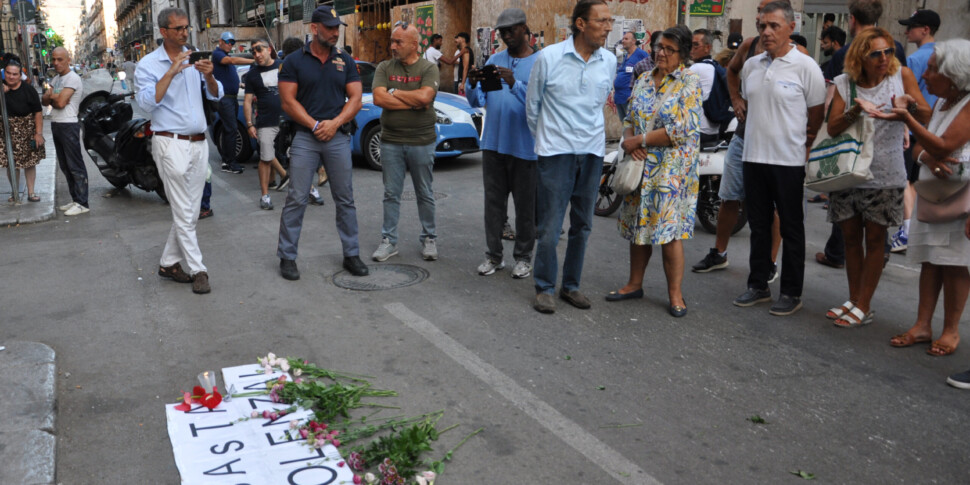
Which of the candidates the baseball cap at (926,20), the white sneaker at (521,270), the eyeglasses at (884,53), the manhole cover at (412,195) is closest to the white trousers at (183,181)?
the white sneaker at (521,270)

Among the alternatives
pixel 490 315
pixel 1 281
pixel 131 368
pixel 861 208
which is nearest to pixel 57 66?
pixel 1 281

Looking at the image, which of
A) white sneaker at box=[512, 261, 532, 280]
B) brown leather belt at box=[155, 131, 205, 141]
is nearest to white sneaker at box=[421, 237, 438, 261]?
white sneaker at box=[512, 261, 532, 280]

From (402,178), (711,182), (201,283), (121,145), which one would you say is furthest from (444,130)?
(201,283)

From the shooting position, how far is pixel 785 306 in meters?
5.47

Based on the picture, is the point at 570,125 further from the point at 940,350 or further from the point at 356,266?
the point at 940,350

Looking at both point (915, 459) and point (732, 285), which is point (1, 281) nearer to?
point (732, 285)

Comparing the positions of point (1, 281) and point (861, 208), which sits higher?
point (861, 208)

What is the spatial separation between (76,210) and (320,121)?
4.56 metres

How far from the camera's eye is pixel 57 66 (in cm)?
904

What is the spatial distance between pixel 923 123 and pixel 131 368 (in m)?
4.91

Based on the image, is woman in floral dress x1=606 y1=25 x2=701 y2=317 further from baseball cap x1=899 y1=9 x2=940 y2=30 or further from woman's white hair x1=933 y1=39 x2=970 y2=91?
baseball cap x1=899 y1=9 x2=940 y2=30

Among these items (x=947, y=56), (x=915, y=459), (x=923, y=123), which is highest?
(x=947, y=56)

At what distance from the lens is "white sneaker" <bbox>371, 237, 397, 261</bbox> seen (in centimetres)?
687

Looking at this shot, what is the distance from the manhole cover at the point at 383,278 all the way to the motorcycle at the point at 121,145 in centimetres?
450
